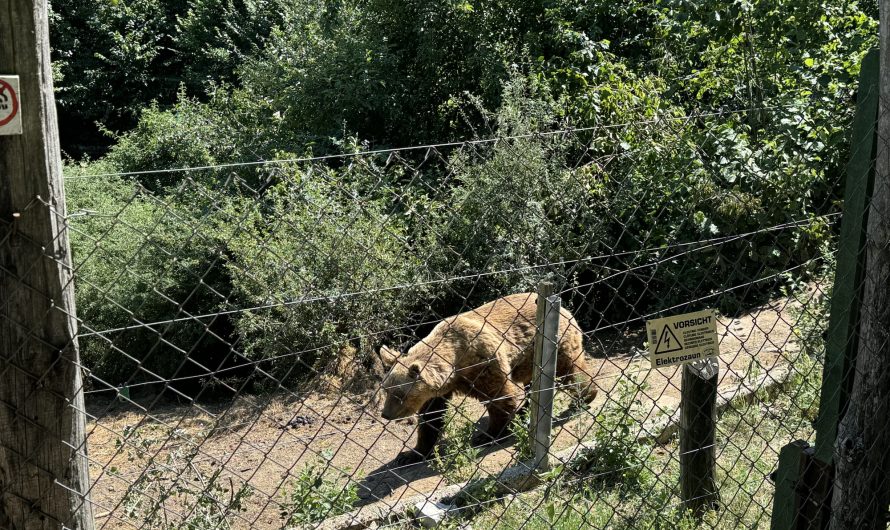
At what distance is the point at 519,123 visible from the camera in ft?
30.5

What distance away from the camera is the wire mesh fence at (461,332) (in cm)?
504

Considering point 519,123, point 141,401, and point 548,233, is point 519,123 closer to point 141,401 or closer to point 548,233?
point 548,233

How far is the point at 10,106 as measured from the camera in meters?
1.81

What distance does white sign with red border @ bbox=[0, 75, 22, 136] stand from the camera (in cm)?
180

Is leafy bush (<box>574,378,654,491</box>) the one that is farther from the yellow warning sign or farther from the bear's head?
the bear's head

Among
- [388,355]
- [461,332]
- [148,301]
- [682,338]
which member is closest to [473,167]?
[461,332]

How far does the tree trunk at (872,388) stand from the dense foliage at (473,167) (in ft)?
6.26

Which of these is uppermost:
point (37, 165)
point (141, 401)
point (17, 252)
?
point (37, 165)

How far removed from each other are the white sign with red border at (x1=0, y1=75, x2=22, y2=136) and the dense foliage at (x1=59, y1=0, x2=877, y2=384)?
311cm

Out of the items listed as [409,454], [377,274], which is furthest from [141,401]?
[409,454]

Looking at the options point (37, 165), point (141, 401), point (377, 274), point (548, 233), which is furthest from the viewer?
point (141, 401)

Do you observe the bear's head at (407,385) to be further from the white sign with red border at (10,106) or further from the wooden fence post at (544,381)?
the white sign with red border at (10,106)

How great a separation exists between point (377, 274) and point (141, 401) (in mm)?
3145

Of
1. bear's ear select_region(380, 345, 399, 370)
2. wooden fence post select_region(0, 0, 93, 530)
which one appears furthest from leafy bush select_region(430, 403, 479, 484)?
wooden fence post select_region(0, 0, 93, 530)
